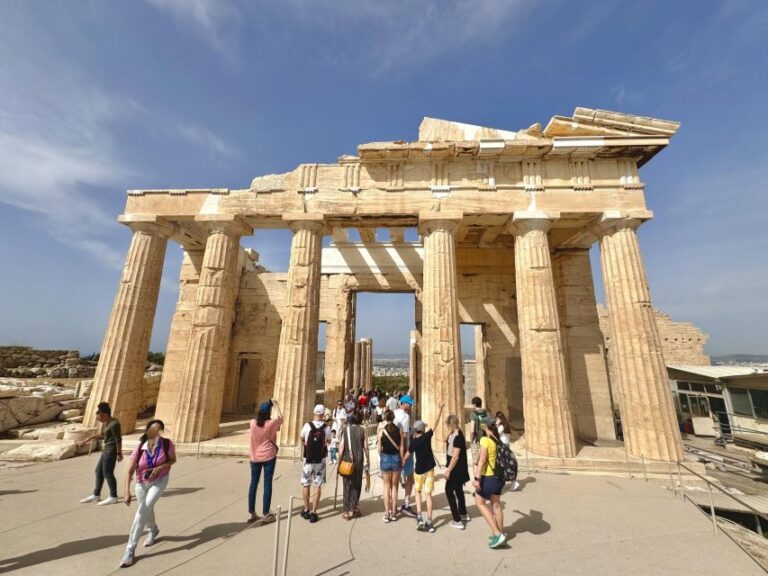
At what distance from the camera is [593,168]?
34.6 ft

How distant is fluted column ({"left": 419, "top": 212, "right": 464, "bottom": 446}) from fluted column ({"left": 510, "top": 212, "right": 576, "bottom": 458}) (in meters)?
2.01

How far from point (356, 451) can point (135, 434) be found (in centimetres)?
920

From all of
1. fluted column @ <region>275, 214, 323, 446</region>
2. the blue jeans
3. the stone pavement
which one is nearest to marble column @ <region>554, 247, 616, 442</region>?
the stone pavement

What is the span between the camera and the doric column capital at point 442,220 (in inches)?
406

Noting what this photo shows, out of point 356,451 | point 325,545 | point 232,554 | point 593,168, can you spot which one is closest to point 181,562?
point 232,554

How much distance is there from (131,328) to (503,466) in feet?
38.1

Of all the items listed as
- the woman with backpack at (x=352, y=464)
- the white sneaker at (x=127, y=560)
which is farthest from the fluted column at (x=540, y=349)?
the white sneaker at (x=127, y=560)

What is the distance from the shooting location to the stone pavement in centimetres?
373

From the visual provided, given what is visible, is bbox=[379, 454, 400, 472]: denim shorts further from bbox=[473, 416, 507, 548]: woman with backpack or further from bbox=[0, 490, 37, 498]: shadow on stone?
bbox=[0, 490, 37, 498]: shadow on stone

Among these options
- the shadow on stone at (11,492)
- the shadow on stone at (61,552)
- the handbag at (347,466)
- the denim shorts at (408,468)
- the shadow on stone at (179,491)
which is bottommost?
the shadow on stone at (179,491)

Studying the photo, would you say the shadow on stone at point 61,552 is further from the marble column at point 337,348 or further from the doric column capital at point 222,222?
the marble column at point 337,348

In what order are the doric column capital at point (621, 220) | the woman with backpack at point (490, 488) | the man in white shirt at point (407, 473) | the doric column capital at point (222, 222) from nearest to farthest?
the woman with backpack at point (490, 488), the man in white shirt at point (407, 473), the doric column capital at point (621, 220), the doric column capital at point (222, 222)

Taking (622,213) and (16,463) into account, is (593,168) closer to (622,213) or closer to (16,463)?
(622,213)

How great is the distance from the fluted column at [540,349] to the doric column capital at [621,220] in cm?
180
